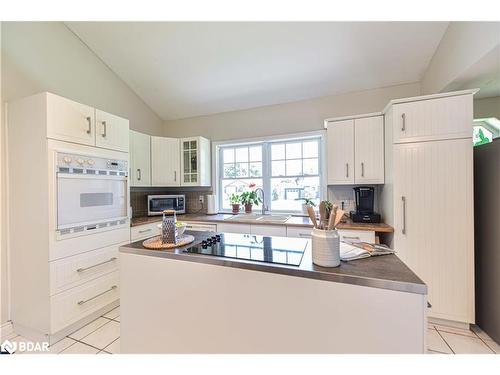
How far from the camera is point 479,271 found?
78.3 inches

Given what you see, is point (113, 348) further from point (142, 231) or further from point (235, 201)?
point (235, 201)

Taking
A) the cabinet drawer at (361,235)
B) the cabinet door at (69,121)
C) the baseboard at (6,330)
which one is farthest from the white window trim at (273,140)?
the baseboard at (6,330)

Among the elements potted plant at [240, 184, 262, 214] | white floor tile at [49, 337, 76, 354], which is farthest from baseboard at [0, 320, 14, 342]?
potted plant at [240, 184, 262, 214]

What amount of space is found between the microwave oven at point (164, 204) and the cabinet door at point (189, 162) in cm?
29

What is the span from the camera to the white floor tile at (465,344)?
165 centimetres

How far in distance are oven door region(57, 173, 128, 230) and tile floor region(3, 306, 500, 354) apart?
0.95 m

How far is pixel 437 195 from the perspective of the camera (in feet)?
6.36

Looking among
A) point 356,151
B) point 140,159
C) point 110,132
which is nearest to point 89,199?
point 110,132

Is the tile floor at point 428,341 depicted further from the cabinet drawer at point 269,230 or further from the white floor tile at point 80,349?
the cabinet drawer at point 269,230

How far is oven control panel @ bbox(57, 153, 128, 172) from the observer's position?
1.84 m

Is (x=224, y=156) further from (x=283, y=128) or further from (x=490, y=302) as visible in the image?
(x=490, y=302)

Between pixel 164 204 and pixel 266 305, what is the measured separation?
2.73 m
